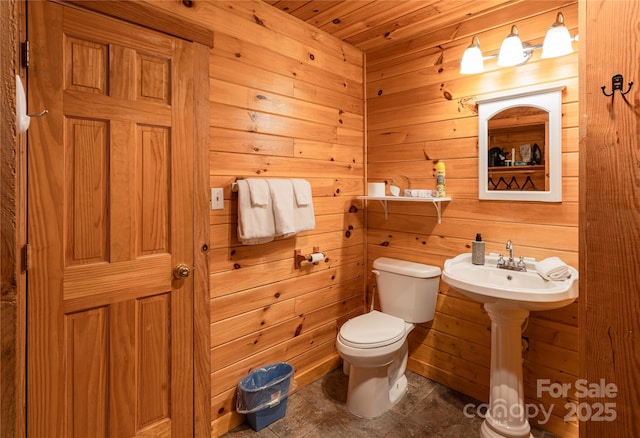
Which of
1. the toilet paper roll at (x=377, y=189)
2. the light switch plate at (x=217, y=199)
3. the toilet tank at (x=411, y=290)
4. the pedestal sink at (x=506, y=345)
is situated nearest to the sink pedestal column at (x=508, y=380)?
the pedestal sink at (x=506, y=345)

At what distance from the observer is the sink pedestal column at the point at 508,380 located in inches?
67.2

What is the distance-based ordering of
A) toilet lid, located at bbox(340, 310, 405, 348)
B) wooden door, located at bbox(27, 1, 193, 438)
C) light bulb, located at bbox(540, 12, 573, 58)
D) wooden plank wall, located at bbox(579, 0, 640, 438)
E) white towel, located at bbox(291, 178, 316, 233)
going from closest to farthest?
wooden plank wall, located at bbox(579, 0, 640, 438) < wooden door, located at bbox(27, 1, 193, 438) < light bulb, located at bbox(540, 12, 573, 58) < toilet lid, located at bbox(340, 310, 405, 348) < white towel, located at bbox(291, 178, 316, 233)

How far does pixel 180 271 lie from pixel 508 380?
1747 mm

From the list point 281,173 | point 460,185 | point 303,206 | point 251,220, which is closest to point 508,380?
point 460,185

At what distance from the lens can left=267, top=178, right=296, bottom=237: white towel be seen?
6.32ft

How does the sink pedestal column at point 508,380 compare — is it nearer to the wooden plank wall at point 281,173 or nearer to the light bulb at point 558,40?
the wooden plank wall at point 281,173

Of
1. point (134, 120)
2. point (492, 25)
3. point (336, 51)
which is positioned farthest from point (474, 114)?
point (134, 120)

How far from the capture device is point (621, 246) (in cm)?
90

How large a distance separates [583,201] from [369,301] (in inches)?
77.5

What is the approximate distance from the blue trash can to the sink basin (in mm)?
1121

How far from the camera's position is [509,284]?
1816 millimetres

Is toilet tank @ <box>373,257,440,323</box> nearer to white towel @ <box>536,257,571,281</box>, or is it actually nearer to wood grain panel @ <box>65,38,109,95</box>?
white towel @ <box>536,257,571,281</box>

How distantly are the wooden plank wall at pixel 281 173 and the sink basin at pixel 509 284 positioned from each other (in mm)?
901

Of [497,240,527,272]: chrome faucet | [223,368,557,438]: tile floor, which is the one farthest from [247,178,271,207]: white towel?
[497,240,527,272]: chrome faucet
